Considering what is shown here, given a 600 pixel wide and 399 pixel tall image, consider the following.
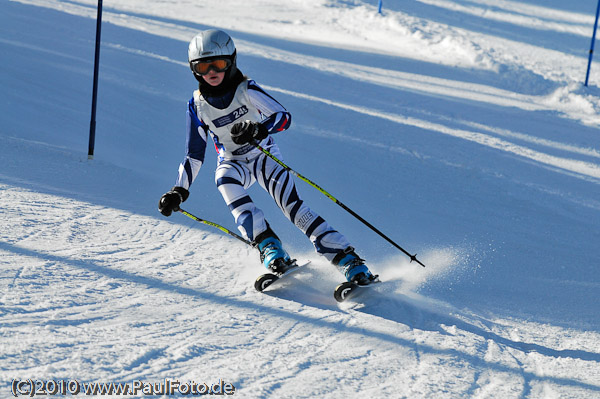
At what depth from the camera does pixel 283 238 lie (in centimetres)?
545

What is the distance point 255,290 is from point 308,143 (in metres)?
4.08

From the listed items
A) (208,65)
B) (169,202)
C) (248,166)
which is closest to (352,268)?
(248,166)

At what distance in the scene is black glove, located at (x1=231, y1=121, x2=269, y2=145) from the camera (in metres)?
4.03

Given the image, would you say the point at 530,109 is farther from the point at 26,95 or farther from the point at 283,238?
the point at 26,95

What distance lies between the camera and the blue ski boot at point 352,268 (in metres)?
4.12

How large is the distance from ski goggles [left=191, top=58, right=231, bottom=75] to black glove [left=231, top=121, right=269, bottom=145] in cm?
40

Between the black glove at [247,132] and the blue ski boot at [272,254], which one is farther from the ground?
the black glove at [247,132]

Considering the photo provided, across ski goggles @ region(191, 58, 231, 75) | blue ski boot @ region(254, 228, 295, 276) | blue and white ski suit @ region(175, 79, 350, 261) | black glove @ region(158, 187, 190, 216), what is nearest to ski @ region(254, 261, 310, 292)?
blue ski boot @ region(254, 228, 295, 276)

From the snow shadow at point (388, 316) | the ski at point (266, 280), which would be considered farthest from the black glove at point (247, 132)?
the snow shadow at point (388, 316)

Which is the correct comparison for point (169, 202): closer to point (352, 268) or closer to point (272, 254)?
point (272, 254)

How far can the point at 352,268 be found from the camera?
4.16 metres

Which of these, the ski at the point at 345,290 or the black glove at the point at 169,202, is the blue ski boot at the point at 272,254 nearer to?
the ski at the point at 345,290

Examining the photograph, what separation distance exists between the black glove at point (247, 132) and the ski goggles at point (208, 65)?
40 centimetres

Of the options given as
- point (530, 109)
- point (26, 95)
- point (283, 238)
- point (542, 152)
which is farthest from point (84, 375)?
point (530, 109)
